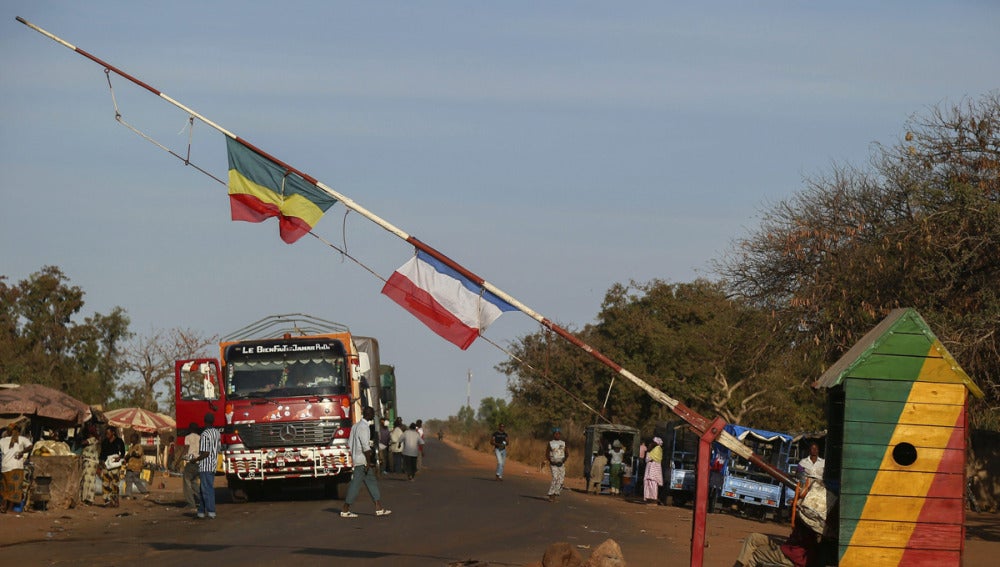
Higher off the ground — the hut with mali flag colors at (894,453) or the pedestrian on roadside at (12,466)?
the hut with mali flag colors at (894,453)

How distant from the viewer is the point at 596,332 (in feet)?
202

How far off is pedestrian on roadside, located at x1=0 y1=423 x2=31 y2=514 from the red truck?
4.23 m

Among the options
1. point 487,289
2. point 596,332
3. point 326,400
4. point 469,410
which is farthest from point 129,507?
point 469,410

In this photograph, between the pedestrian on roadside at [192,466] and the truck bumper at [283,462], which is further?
the truck bumper at [283,462]

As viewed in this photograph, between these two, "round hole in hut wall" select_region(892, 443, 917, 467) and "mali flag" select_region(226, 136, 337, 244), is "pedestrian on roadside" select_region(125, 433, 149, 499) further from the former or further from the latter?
"round hole in hut wall" select_region(892, 443, 917, 467)

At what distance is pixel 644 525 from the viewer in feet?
76.4

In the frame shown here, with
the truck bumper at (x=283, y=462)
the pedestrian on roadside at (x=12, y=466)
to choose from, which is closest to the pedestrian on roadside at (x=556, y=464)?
the truck bumper at (x=283, y=462)

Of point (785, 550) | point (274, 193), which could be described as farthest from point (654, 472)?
point (785, 550)

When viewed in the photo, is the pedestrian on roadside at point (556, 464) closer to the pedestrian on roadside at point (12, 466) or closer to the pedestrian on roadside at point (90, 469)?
the pedestrian on roadside at point (90, 469)

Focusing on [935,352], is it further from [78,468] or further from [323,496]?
[323,496]

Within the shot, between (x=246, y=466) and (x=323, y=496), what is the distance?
3.68m

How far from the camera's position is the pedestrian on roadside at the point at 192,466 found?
75.6 feet

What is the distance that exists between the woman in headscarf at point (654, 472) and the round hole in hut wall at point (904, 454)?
21.8 meters

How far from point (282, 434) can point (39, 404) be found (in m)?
5.81
